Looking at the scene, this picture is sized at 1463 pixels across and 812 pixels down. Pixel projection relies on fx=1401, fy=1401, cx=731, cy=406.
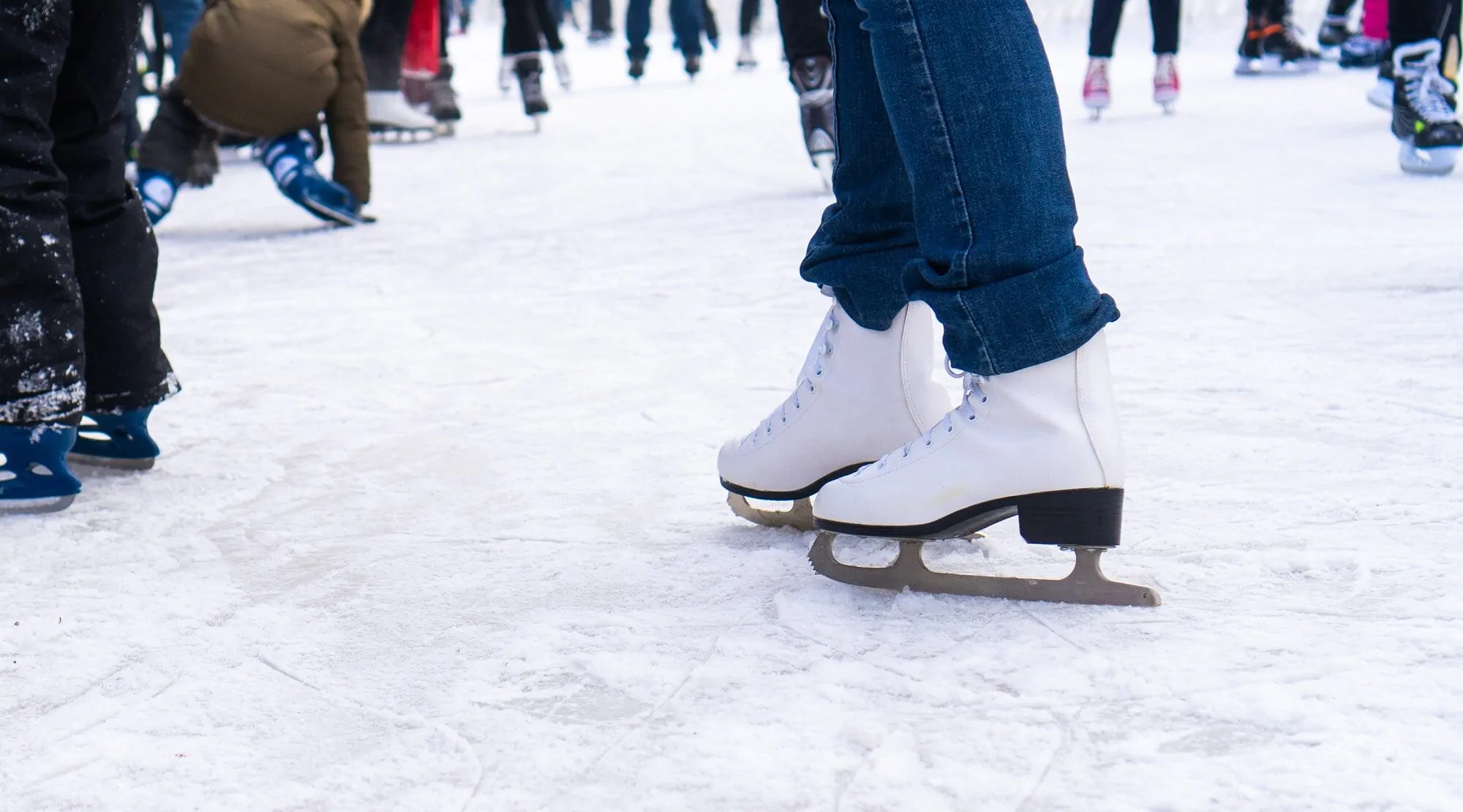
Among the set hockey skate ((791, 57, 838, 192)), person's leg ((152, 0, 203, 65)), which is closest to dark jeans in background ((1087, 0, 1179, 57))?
hockey skate ((791, 57, 838, 192))

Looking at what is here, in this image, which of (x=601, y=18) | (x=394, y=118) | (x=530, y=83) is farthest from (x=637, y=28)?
(x=601, y=18)

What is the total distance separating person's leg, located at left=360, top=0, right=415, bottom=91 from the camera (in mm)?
4258

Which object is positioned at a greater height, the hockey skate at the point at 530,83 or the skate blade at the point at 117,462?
the skate blade at the point at 117,462

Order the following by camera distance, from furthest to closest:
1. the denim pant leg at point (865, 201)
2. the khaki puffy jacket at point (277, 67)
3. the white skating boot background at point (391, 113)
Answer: the white skating boot background at point (391, 113), the khaki puffy jacket at point (277, 67), the denim pant leg at point (865, 201)

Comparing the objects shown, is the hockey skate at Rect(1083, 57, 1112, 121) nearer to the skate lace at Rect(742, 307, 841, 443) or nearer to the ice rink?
the ice rink

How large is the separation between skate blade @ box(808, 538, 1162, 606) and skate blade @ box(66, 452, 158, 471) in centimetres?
78

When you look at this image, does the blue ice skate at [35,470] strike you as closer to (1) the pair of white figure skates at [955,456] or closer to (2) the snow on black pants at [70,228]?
(2) the snow on black pants at [70,228]

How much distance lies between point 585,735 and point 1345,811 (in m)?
0.41

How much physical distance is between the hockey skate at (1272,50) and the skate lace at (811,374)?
592 centimetres

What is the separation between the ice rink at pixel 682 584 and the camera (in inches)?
30.6

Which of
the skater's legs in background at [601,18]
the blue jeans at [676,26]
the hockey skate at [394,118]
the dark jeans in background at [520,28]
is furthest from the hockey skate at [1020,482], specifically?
the skater's legs in background at [601,18]

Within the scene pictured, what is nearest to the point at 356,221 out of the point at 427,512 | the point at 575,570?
the point at 427,512

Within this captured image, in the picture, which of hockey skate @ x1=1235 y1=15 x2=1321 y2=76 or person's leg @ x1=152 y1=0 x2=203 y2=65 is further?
hockey skate @ x1=1235 y1=15 x2=1321 y2=76

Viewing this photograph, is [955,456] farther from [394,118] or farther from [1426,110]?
[394,118]
